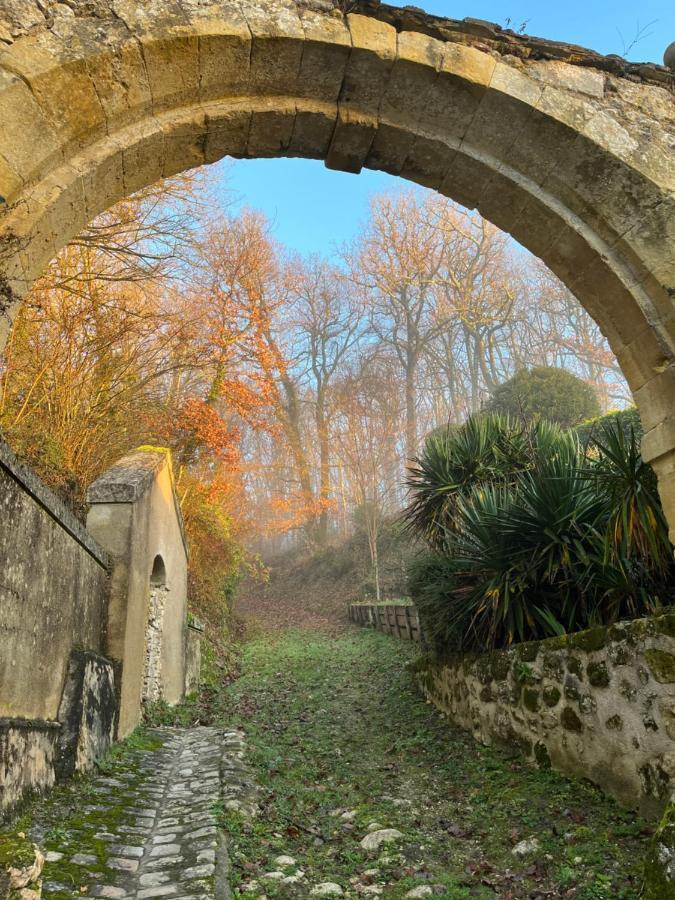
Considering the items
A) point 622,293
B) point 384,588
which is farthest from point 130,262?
point 384,588

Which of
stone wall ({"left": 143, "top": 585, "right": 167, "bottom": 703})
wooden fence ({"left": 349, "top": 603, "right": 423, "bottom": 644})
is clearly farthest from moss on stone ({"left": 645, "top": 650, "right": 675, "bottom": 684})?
wooden fence ({"left": 349, "top": 603, "right": 423, "bottom": 644})

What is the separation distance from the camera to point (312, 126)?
3.93m

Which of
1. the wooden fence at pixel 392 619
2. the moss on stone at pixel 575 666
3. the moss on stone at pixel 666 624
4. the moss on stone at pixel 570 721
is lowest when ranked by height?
the moss on stone at pixel 570 721

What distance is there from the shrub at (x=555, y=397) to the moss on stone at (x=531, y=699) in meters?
13.9

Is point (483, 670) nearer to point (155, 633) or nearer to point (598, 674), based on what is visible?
point (598, 674)

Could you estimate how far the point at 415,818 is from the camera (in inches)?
163

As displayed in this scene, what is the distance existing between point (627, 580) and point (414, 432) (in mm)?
20328

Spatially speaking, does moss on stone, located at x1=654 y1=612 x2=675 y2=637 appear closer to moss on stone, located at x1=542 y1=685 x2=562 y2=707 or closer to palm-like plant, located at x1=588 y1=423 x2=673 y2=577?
palm-like plant, located at x1=588 y1=423 x2=673 y2=577

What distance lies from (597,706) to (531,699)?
35.0 inches

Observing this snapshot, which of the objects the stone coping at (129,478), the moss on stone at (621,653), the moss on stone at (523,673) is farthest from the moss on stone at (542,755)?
the stone coping at (129,478)

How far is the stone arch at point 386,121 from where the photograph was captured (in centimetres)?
322

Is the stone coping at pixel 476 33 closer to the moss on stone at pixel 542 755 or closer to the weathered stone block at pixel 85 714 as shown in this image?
the weathered stone block at pixel 85 714

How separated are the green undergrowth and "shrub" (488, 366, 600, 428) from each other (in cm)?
1581

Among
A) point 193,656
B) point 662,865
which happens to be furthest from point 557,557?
point 193,656
